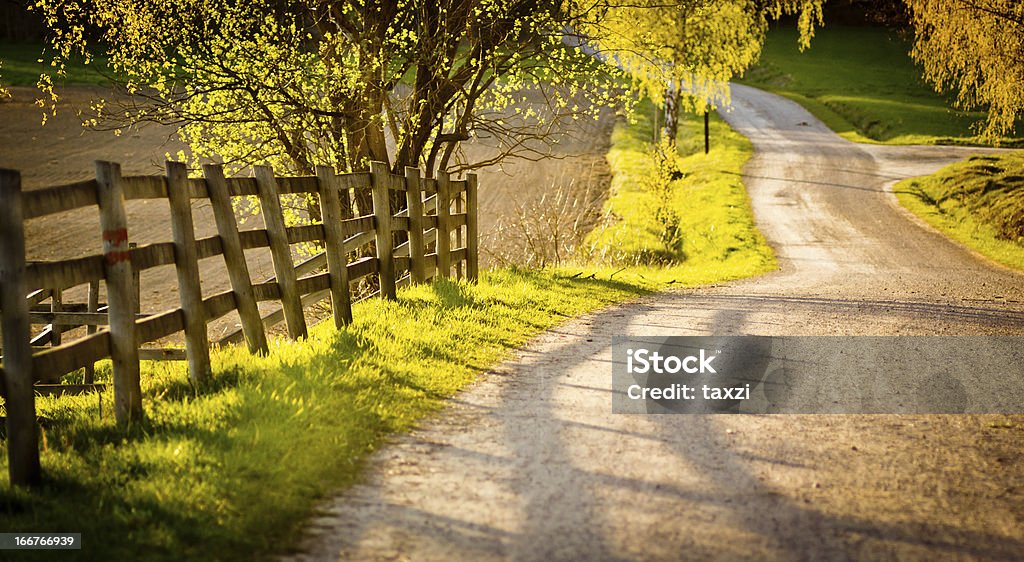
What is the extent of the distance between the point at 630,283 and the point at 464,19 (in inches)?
201

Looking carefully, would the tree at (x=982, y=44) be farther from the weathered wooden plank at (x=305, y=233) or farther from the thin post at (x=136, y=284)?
the thin post at (x=136, y=284)

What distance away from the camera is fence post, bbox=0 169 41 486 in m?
4.96

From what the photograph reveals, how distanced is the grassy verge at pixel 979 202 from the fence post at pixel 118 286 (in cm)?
1775

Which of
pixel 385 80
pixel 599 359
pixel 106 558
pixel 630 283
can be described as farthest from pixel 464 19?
pixel 106 558

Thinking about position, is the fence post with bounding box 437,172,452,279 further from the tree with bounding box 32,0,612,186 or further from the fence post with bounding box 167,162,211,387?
the fence post with bounding box 167,162,211,387

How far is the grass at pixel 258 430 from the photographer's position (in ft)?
14.7

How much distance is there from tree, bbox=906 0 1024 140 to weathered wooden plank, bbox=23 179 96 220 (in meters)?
20.6

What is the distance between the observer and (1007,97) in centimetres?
2050

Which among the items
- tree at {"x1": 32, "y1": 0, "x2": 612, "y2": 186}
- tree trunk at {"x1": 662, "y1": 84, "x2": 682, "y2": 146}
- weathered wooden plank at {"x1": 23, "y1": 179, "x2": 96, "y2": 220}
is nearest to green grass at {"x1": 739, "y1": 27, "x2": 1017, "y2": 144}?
tree trunk at {"x1": 662, "y1": 84, "x2": 682, "y2": 146}

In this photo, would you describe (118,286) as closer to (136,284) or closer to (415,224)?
(136,284)

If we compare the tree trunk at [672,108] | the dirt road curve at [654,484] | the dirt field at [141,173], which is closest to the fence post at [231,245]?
the dirt road curve at [654,484]

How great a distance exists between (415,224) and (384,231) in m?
0.85

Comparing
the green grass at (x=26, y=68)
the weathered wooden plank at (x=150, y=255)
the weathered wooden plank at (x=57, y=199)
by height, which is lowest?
the weathered wooden plank at (x=150, y=255)

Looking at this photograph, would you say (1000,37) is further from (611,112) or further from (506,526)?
(611,112)
